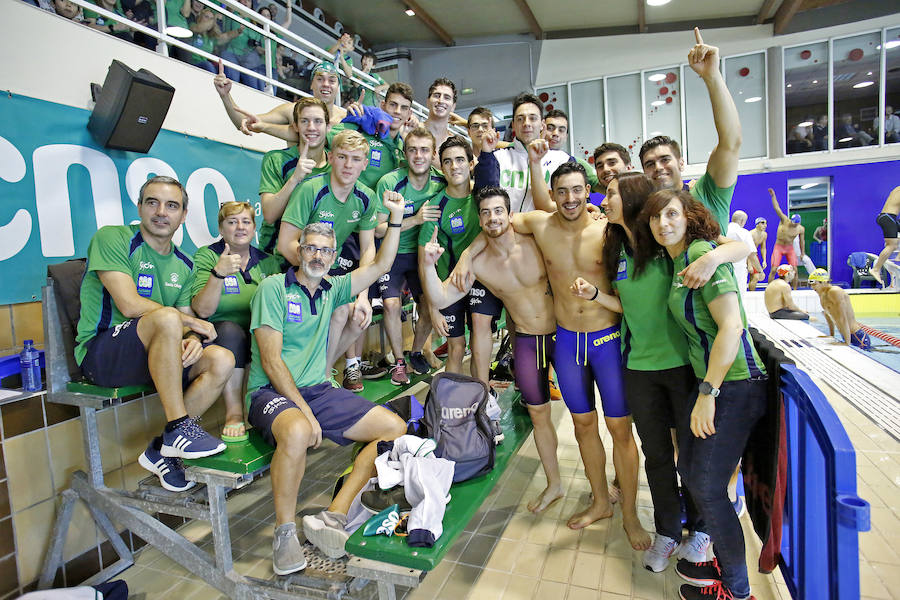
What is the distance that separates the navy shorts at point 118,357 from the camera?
9.08 feet

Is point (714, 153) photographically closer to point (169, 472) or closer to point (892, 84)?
point (169, 472)

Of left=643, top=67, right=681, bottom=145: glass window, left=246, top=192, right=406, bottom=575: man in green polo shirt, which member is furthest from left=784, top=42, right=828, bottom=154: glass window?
left=246, top=192, right=406, bottom=575: man in green polo shirt

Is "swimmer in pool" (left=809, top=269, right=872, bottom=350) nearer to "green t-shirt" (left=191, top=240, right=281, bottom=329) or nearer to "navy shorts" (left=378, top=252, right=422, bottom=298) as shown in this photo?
"navy shorts" (left=378, top=252, right=422, bottom=298)

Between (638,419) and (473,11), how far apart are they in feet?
44.5

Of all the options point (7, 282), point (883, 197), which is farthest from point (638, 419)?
point (883, 197)

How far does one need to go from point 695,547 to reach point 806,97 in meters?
14.9

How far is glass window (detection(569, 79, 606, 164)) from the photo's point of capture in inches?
603

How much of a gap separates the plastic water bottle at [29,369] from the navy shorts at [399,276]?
90.7 inches

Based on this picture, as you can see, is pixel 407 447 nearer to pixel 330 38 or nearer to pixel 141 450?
pixel 141 450

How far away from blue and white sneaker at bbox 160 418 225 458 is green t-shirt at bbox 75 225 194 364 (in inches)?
29.0

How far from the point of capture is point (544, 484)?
4.10 meters

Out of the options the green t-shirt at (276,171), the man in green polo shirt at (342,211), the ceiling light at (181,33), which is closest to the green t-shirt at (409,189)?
the man in green polo shirt at (342,211)

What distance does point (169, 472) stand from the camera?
2.79 meters

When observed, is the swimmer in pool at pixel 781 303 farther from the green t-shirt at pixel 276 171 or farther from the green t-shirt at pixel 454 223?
the green t-shirt at pixel 276 171
